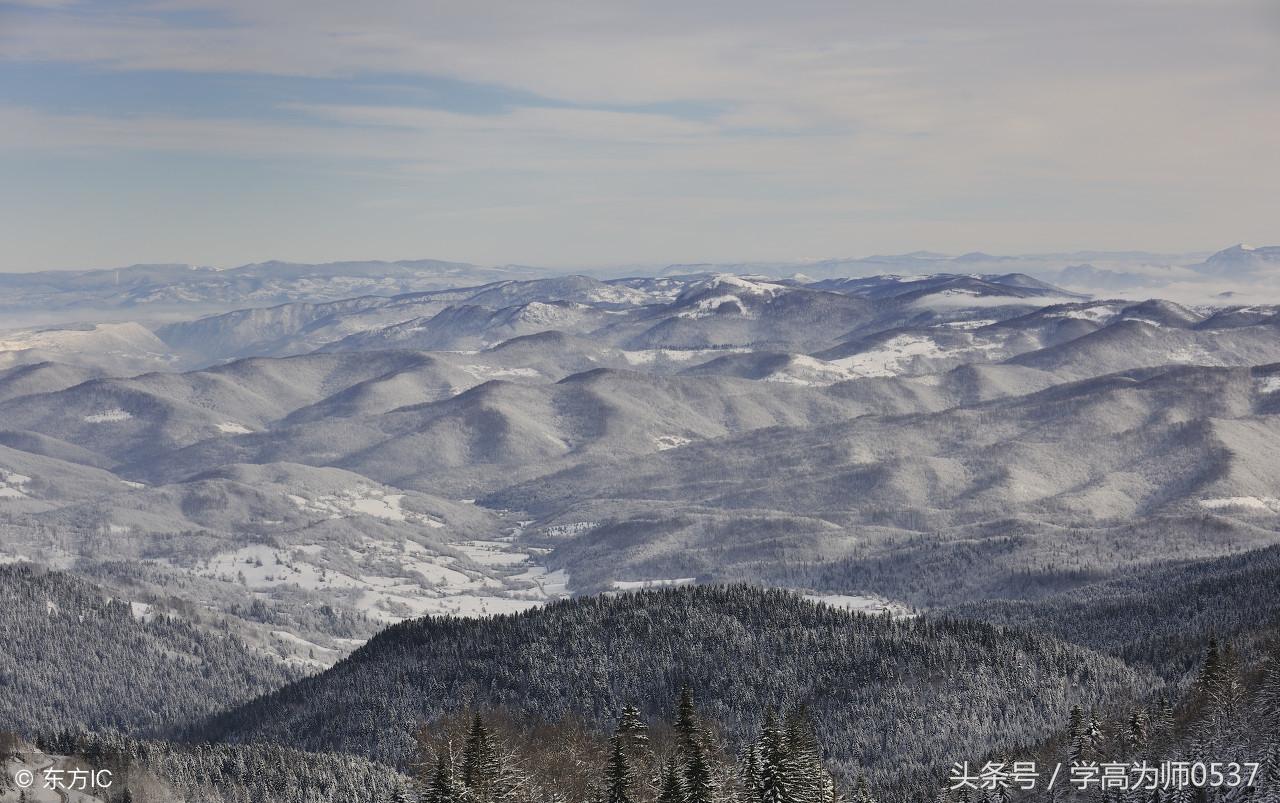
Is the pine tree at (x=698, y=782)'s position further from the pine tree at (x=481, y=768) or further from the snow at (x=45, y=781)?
the snow at (x=45, y=781)

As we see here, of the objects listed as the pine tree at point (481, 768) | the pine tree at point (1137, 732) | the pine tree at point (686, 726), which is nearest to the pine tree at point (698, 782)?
the pine tree at point (686, 726)

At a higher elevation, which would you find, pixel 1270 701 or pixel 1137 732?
pixel 1270 701

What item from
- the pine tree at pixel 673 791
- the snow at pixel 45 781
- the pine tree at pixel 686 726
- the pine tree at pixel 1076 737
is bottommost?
the snow at pixel 45 781

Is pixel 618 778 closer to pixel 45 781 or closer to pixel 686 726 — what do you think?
pixel 686 726

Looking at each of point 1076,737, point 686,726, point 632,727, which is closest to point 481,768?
point 686,726

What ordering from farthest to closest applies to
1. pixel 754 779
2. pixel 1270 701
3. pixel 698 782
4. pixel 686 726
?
pixel 1270 701, pixel 686 726, pixel 754 779, pixel 698 782

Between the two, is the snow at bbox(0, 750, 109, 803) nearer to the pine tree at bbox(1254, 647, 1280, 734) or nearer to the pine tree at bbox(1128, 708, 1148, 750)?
the pine tree at bbox(1128, 708, 1148, 750)

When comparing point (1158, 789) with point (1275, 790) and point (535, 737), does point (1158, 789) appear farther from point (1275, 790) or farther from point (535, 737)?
point (535, 737)

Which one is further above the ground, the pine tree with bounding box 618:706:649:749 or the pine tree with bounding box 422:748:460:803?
the pine tree with bounding box 422:748:460:803

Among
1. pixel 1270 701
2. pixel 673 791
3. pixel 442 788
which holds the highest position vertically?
pixel 442 788

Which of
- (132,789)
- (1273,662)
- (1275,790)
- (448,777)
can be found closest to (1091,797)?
(1275,790)

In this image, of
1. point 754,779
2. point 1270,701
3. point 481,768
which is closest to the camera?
point 754,779

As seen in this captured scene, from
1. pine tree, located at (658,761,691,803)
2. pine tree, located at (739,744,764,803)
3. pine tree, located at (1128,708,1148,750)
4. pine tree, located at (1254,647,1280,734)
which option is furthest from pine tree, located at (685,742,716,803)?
pine tree, located at (1128,708,1148,750)

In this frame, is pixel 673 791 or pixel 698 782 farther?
pixel 698 782
